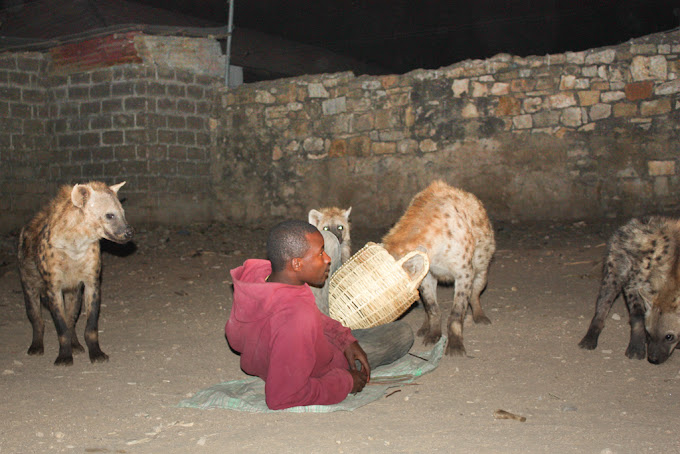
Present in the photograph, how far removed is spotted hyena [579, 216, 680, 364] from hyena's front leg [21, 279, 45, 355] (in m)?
3.64

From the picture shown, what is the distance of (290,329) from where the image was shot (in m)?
2.75

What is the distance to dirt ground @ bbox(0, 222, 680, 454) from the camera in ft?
8.98

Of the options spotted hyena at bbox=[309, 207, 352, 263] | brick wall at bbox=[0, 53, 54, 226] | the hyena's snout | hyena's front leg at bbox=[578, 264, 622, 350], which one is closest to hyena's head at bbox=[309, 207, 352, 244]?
spotted hyena at bbox=[309, 207, 352, 263]

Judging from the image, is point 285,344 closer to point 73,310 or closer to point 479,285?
point 73,310

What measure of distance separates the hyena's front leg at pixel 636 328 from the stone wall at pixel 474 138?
15.9ft

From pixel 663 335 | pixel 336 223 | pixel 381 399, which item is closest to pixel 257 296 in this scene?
pixel 381 399

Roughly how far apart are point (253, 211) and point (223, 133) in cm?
143

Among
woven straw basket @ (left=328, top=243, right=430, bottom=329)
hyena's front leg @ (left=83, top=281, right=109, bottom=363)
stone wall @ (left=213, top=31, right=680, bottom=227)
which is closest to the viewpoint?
woven straw basket @ (left=328, top=243, right=430, bottom=329)

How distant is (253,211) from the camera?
1080cm

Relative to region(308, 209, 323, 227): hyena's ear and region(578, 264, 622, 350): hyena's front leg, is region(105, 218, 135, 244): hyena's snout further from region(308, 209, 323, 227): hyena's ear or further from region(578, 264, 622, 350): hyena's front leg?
region(578, 264, 622, 350): hyena's front leg

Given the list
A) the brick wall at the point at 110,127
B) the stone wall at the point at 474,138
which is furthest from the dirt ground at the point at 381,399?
the brick wall at the point at 110,127

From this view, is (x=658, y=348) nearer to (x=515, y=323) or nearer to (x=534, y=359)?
(x=534, y=359)

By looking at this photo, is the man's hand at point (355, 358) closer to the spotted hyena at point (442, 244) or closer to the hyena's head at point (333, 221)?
the spotted hyena at point (442, 244)

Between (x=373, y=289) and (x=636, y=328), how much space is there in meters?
1.69
